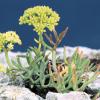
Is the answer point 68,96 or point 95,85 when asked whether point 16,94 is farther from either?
point 95,85

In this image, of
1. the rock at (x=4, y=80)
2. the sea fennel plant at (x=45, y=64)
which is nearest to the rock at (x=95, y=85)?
the sea fennel plant at (x=45, y=64)

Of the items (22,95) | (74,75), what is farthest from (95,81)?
A: (22,95)

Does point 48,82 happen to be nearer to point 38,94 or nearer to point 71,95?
point 38,94

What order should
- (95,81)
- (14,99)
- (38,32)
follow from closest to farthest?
(14,99), (38,32), (95,81)

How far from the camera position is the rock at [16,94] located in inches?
316

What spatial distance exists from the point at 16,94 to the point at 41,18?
106 cm

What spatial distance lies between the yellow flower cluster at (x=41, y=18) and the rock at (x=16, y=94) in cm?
85

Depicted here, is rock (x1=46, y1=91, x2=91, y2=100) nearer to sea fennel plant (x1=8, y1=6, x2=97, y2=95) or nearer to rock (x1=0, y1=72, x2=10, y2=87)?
sea fennel plant (x1=8, y1=6, x2=97, y2=95)

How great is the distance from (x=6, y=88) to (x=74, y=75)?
900mm

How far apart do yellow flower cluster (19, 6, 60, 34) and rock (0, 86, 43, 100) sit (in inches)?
33.5

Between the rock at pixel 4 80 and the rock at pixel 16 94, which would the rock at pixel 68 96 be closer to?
the rock at pixel 16 94

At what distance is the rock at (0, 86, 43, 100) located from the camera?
316 inches

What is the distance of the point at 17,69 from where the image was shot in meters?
8.91

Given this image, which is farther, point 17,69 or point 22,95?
point 17,69
